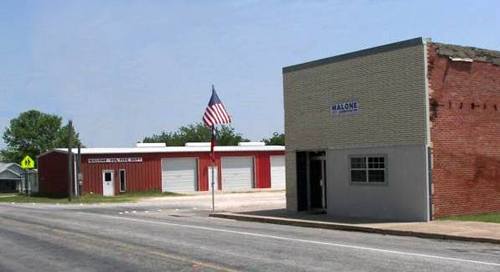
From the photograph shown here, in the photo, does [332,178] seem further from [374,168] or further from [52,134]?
[52,134]

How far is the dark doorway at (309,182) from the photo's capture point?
26812mm

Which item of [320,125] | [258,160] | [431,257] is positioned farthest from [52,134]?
[431,257]

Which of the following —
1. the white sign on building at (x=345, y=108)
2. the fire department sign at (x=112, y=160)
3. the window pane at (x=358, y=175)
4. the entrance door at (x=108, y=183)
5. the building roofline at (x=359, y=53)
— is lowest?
the entrance door at (x=108, y=183)

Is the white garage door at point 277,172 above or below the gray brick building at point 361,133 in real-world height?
below

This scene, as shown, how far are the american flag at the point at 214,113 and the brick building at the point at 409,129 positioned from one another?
6.13 m

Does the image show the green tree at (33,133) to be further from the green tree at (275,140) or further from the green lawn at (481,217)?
the green lawn at (481,217)

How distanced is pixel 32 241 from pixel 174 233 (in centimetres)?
377

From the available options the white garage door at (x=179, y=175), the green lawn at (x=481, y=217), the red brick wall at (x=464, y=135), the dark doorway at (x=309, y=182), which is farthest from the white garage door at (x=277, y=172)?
the green lawn at (x=481, y=217)

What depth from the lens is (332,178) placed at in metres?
25.0

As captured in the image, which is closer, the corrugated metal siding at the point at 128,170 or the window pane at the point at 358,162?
the window pane at the point at 358,162

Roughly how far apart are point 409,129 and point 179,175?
127 ft

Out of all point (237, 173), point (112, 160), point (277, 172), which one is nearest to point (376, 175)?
point (112, 160)

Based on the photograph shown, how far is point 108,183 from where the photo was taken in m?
55.8

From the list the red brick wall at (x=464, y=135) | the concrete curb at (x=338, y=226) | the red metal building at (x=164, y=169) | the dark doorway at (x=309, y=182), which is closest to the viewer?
the concrete curb at (x=338, y=226)
